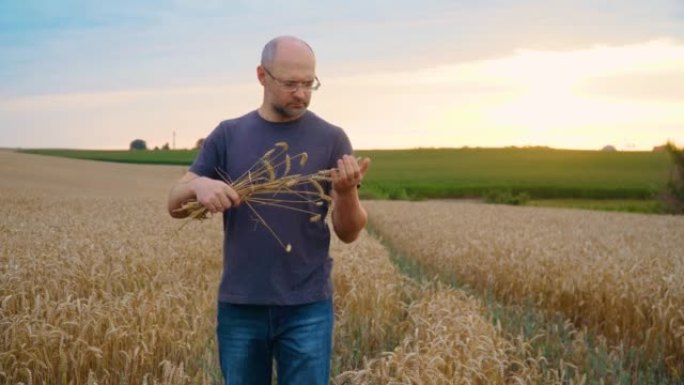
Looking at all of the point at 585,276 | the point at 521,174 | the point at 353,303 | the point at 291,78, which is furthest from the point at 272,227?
the point at 521,174

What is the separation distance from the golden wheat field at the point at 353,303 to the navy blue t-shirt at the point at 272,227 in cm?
126

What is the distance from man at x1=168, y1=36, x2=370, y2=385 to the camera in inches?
150

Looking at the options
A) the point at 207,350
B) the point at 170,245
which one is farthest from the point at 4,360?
the point at 170,245

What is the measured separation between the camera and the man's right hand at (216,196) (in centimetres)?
362

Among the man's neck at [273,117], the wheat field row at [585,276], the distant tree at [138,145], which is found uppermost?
the distant tree at [138,145]

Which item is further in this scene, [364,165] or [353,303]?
[353,303]

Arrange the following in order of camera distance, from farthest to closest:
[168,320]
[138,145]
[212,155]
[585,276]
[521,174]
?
[138,145]
[521,174]
[585,276]
[168,320]
[212,155]

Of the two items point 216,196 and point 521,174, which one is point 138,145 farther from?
point 216,196

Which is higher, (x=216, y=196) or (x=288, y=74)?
(x=288, y=74)

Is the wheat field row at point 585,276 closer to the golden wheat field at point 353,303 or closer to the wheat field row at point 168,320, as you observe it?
the golden wheat field at point 353,303

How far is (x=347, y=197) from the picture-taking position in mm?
3832

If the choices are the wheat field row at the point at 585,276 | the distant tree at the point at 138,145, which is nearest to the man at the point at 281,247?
the wheat field row at the point at 585,276

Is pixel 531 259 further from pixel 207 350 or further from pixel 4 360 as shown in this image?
pixel 4 360

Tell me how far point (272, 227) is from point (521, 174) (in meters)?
69.2
